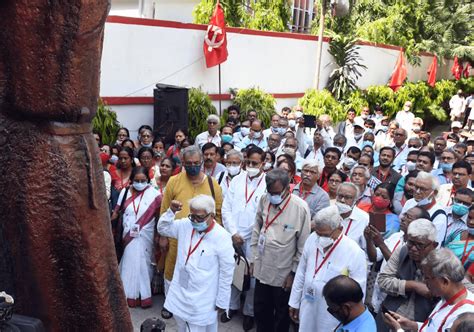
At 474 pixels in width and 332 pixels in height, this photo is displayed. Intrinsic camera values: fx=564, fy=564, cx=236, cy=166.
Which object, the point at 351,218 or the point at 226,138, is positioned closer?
the point at 351,218

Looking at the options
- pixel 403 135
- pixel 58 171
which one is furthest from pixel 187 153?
pixel 403 135

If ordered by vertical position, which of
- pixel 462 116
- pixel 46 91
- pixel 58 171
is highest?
pixel 46 91

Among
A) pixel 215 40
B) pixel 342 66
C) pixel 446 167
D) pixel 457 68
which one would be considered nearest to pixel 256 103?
pixel 215 40

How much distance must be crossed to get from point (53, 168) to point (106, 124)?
20.9ft

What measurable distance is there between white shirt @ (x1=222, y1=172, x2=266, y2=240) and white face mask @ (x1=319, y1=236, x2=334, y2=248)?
1389mm

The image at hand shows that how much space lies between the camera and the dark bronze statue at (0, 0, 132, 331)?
2354 mm

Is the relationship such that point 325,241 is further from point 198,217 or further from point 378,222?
point 198,217

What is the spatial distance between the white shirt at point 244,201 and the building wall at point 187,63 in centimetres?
458

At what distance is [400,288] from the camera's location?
373 cm

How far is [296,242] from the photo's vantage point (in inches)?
185

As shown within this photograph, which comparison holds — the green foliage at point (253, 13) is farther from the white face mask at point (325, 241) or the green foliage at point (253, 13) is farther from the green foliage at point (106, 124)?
the white face mask at point (325, 241)

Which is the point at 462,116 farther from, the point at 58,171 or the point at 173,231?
the point at 58,171

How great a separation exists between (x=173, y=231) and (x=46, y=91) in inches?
89.0

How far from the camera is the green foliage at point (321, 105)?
13.5 metres
